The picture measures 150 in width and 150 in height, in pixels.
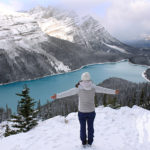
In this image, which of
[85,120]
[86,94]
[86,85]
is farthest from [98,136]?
[86,85]

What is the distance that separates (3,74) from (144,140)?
14880 centimetres

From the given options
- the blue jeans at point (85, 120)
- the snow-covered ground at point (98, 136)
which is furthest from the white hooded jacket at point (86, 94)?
the snow-covered ground at point (98, 136)

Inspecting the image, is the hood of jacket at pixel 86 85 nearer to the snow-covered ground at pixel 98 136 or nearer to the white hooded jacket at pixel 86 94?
the white hooded jacket at pixel 86 94

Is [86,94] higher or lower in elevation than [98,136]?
higher

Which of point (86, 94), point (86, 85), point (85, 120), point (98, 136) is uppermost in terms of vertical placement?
point (86, 85)

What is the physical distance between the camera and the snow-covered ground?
8406 millimetres

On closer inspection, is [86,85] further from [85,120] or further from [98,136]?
[98,136]

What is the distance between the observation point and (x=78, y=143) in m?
8.56

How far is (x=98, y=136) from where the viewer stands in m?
9.70

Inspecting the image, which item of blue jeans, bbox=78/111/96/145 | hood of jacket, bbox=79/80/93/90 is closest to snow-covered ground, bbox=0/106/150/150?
blue jeans, bbox=78/111/96/145

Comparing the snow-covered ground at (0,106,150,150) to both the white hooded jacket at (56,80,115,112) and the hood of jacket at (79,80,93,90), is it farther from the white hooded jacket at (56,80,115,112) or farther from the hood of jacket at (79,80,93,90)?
the hood of jacket at (79,80,93,90)

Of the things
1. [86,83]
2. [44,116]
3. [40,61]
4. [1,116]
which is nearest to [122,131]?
[86,83]

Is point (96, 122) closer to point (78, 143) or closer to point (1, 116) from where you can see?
point (78, 143)

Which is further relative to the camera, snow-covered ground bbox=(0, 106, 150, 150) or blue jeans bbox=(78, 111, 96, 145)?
snow-covered ground bbox=(0, 106, 150, 150)
